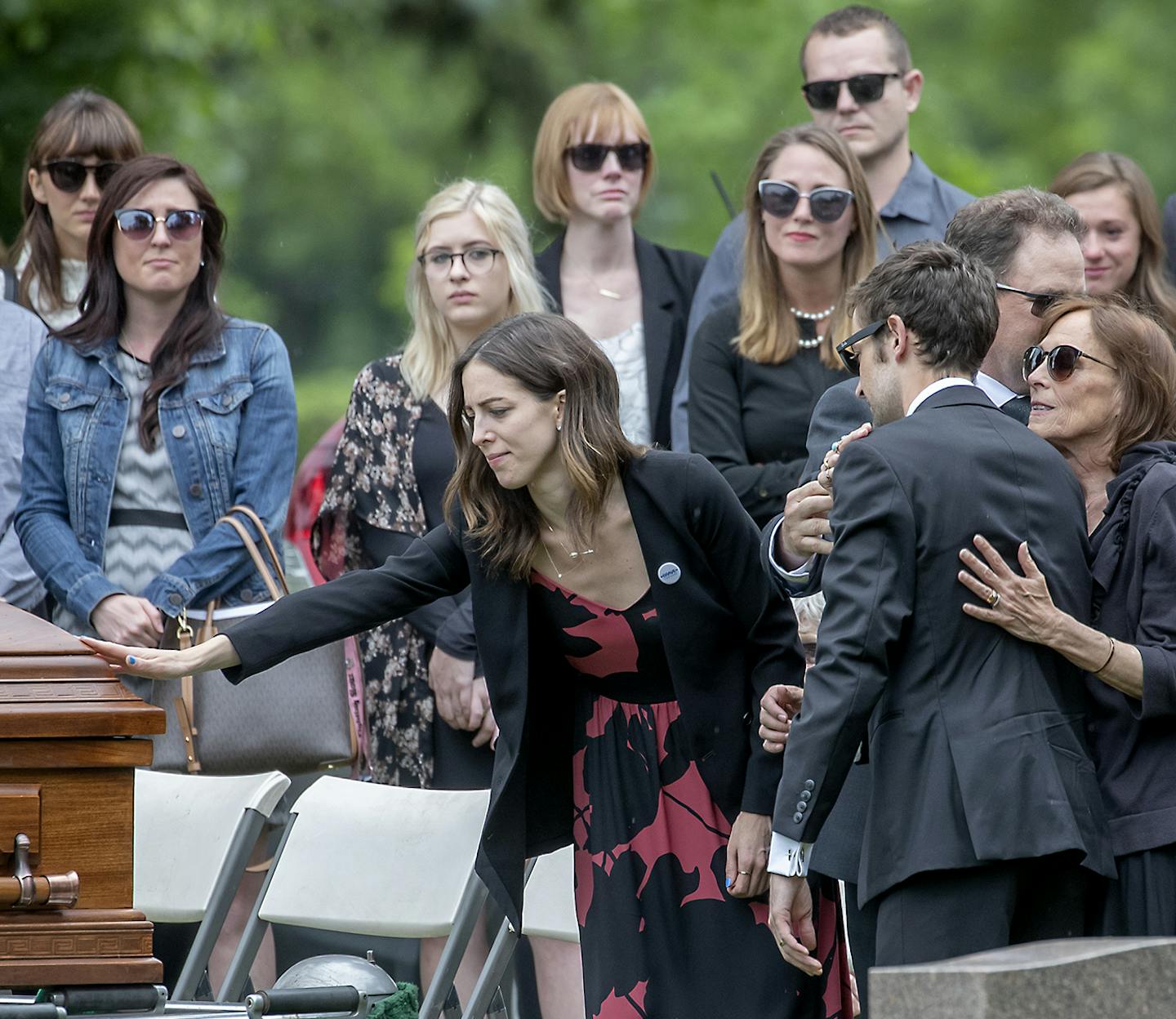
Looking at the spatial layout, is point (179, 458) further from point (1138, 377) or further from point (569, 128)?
point (1138, 377)

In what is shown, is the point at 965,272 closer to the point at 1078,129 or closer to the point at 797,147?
the point at 797,147

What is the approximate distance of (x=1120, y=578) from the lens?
12.2 ft

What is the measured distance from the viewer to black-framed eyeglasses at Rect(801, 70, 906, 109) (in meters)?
6.00

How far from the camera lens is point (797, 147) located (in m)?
5.39

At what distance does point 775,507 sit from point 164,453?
1572 millimetres

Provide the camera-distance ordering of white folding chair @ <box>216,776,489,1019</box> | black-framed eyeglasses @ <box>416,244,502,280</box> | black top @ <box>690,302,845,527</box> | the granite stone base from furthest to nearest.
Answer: black-framed eyeglasses @ <box>416,244,502,280</box>, black top @ <box>690,302,845,527</box>, white folding chair @ <box>216,776,489,1019</box>, the granite stone base

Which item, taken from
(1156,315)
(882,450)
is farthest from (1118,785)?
(1156,315)

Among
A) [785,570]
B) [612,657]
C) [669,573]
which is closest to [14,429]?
[612,657]

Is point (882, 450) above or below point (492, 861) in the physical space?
above

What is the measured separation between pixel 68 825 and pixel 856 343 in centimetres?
162

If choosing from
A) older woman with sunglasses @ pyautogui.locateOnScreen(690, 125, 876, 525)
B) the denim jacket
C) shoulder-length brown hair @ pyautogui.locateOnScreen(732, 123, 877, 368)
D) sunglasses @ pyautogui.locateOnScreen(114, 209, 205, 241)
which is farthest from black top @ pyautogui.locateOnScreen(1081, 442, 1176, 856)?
sunglasses @ pyautogui.locateOnScreen(114, 209, 205, 241)

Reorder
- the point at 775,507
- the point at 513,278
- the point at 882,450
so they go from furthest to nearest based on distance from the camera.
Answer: the point at 513,278 < the point at 775,507 < the point at 882,450

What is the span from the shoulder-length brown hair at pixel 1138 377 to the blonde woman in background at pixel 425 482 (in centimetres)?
202

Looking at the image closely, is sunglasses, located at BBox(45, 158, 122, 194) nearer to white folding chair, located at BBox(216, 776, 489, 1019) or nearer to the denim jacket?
the denim jacket
